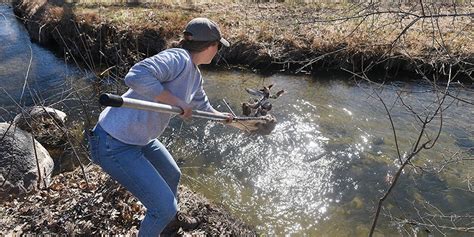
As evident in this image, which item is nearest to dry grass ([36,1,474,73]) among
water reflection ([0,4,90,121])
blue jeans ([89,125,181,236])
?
water reflection ([0,4,90,121])

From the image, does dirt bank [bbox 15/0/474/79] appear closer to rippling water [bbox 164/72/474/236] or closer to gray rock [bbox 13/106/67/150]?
rippling water [bbox 164/72/474/236]

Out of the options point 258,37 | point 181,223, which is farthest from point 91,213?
point 258,37

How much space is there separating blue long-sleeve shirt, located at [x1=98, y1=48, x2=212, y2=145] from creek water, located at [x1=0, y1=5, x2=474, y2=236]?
111 inches

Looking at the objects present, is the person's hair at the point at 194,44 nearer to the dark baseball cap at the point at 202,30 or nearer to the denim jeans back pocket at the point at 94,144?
the dark baseball cap at the point at 202,30

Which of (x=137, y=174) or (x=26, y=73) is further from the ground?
(x=137, y=174)

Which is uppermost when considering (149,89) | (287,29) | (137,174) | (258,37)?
(149,89)

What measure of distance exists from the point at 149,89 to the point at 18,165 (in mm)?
3849

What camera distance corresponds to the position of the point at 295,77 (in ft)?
35.8

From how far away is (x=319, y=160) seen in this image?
7.29 metres

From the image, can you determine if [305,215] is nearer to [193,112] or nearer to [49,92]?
[193,112]

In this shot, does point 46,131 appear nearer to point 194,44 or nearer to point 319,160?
point 319,160

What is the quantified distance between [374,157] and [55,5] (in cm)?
1213

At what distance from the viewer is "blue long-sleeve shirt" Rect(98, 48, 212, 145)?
110 inches

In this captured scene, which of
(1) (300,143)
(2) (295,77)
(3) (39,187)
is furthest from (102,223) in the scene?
(2) (295,77)
